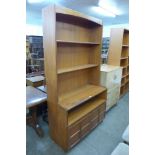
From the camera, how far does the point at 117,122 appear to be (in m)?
2.91

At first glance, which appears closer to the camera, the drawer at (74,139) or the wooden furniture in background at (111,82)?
the drawer at (74,139)

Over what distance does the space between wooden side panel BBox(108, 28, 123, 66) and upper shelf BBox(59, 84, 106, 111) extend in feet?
4.10

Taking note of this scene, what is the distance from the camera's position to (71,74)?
258 cm

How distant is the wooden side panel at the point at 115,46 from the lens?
143 inches

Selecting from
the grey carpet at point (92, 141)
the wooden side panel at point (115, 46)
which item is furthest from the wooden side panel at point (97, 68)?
the wooden side panel at point (115, 46)

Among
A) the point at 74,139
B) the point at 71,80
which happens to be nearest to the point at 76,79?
the point at 71,80

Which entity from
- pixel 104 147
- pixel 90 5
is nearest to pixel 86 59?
pixel 104 147

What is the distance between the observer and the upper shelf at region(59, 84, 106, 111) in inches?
81.4

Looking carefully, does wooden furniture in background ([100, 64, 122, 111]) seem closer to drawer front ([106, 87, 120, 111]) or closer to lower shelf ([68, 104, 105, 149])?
drawer front ([106, 87, 120, 111])

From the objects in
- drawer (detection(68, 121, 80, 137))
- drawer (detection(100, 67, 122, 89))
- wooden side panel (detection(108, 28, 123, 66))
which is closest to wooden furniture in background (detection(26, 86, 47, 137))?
drawer (detection(68, 121, 80, 137))

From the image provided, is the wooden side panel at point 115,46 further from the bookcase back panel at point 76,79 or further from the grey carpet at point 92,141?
the grey carpet at point 92,141

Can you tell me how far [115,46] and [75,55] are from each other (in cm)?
162
